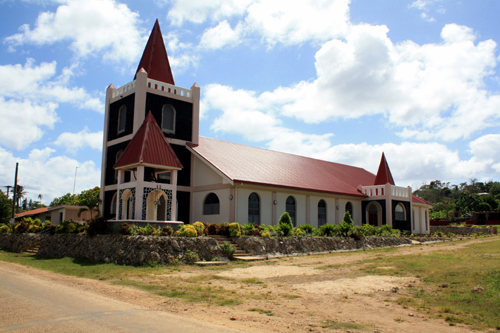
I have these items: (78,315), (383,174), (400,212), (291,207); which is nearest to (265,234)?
(291,207)

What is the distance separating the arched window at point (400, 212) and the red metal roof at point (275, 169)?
139 inches

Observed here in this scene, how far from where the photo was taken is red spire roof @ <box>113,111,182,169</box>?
18.3 metres

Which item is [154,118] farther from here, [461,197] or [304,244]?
[461,197]

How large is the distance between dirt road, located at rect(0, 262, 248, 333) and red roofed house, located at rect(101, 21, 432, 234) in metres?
9.52

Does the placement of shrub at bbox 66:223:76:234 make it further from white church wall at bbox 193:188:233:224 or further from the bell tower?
white church wall at bbox 193:188:233:224

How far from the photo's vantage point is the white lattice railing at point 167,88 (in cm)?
2423

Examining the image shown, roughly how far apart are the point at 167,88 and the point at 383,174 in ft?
60.9

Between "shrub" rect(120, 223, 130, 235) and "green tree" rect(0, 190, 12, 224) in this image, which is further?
"green tree" rect(0, 190, 12, 224)

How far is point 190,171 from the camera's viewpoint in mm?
25109

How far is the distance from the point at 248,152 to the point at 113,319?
22.6 metres

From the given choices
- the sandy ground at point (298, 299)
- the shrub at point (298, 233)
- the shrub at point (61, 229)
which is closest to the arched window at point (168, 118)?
the shrub at point (61, 229)

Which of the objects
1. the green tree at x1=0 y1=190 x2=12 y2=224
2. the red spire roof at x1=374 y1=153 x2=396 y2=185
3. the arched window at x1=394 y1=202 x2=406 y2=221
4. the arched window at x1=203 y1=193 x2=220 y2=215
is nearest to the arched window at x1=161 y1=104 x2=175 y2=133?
the arched window at x1=203 y1=193 x2=220 y2=215

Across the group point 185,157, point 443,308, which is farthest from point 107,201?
point 443,308

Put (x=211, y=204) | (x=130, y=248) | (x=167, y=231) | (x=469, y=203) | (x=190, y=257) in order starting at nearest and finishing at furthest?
(x=130, y=248) < (x=190, y=257) < (x=167, y=231) < (x=211, y=204) < (x=469, y=203)
